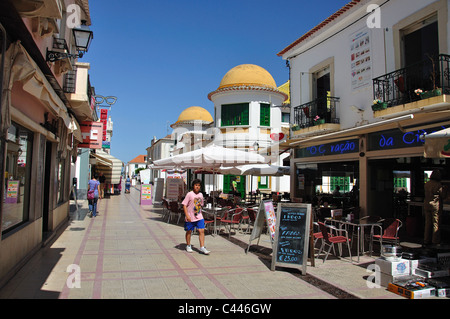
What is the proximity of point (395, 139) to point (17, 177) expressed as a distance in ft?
30.7

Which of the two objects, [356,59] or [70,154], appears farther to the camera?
[70,154]

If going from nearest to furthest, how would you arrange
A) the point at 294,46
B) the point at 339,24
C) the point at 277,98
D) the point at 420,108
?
the point at 420,108 → the point at 339,24 → the point at 294,46 → the point at 277,98

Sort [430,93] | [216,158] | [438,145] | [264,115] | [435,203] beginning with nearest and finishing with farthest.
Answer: [438,145] → [435,203] → [430,93] → [216,158] → [264,115]

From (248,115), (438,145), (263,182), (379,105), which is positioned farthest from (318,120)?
(263,182)

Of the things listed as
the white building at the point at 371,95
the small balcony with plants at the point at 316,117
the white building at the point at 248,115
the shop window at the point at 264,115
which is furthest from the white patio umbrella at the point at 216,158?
the shop window at the point at 264,115

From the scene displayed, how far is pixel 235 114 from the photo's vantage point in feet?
77.7

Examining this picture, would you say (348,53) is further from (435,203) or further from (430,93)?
(435,203)

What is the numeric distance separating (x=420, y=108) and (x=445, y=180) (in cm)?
402

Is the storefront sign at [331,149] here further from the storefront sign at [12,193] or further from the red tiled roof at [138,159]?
the red tiled roof at [138,159]

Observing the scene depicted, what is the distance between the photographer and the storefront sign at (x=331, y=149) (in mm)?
11375

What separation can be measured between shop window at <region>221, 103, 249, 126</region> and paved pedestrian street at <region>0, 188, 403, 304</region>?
15284mm
